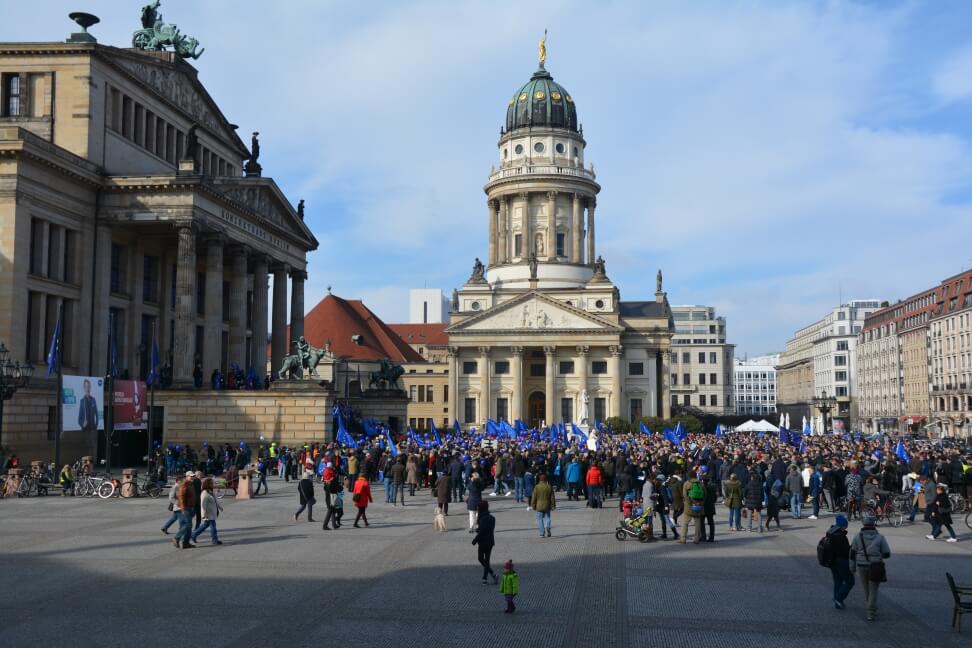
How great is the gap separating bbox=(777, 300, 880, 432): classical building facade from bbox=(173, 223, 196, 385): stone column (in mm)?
96553

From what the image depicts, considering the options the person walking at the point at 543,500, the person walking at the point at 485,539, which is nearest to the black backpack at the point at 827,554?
the person walking at the point at 485,539

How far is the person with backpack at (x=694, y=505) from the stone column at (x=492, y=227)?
89.1 m

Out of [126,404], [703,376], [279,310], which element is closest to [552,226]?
[703,376]

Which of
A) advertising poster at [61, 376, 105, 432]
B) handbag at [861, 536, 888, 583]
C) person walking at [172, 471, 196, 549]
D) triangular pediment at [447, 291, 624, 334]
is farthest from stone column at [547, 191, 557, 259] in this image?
handbag at [861, 536, 888, 583]

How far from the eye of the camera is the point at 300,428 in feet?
133

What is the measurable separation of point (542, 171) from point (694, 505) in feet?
287

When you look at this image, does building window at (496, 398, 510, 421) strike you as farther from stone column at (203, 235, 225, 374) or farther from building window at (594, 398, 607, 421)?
stone column at (203, 235, 225, 374)

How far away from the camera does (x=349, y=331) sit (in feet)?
326

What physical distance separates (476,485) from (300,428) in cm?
2230

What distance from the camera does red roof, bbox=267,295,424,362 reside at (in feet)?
317

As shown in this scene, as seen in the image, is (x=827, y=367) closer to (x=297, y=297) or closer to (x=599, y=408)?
(x=599, y=408)

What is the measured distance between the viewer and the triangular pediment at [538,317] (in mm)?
93125

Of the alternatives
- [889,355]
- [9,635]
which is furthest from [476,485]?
[889,355]

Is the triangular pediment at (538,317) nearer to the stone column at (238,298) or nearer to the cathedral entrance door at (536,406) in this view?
the cathedral entrance door at (536,406)
